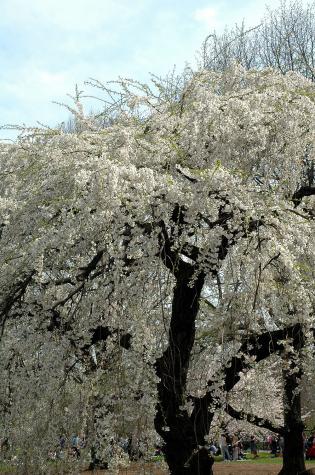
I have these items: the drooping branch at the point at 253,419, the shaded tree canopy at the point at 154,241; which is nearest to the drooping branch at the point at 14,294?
the shaded tree canopy at the point at 154,241

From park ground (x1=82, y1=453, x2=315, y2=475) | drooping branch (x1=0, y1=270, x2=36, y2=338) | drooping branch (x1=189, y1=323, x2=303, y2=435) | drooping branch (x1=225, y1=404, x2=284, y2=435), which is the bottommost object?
park ground (x1=82, y1=453, x2=315, y2=475)

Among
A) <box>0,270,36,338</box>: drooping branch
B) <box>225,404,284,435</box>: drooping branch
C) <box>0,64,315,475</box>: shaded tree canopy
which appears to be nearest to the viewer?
<box>0,64,315,475</box>: shaded tree canopy

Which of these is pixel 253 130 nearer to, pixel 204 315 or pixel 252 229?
pixel 252 229

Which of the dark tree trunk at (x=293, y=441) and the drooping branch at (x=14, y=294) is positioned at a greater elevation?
the drooping branch at (x=14, y=294)

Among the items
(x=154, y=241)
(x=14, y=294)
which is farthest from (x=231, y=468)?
(x=154, y=241)

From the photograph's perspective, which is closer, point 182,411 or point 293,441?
point 182,411

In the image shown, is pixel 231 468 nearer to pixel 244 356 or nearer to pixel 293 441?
pixel 293 441

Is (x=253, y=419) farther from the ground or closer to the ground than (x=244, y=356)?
closer to the ground

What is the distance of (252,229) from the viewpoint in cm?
584

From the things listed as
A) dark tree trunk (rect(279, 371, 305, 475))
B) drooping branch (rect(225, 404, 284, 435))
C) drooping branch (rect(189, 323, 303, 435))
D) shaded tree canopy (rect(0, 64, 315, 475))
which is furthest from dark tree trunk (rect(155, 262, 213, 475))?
dark tree trunk (rect(279, 371, 305, 475))

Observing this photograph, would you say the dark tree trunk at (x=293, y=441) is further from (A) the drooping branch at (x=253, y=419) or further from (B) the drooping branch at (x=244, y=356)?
(B) the drooping branch at (x=244, y=356)

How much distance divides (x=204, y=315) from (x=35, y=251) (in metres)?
4.53

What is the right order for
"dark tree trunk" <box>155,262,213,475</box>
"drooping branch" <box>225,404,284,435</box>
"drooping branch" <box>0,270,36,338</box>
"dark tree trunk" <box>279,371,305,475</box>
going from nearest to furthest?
"drooping branch" <box>0,270,36,338</box>, "dark tree trunk" <box>155,262,213,475</box>, "drooping branch" <box>225,404,284,435</box>, "dark tree trunk" <box>279,371,305,475</box>

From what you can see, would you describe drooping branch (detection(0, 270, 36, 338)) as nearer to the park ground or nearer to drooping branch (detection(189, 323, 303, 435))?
the park ground
